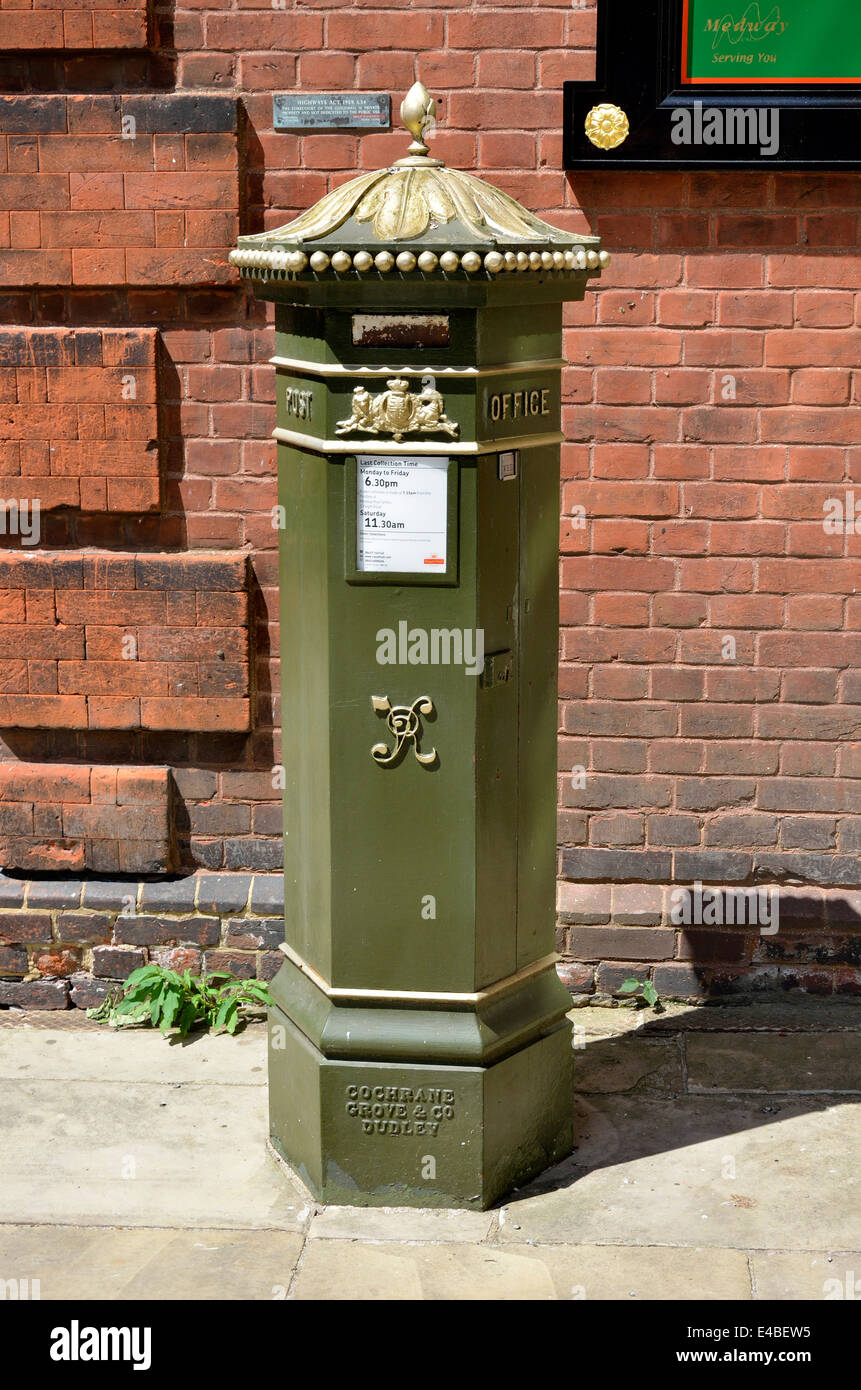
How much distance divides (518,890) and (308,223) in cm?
184

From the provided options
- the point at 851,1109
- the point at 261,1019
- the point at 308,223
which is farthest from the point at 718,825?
the point at 308,223

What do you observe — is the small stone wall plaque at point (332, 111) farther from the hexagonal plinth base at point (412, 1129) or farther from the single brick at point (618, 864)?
the hexagonal plinth base at point (412, 1129)

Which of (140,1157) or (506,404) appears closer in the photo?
(506,404)

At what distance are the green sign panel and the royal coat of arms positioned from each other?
6.24 feet

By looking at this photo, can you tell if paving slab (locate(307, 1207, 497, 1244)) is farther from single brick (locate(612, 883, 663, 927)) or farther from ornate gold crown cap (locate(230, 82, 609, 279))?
ornate gold crown cap (locate(230, 82, 609, 279))

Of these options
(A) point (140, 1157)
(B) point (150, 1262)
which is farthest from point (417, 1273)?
(A) point (140, 1157)

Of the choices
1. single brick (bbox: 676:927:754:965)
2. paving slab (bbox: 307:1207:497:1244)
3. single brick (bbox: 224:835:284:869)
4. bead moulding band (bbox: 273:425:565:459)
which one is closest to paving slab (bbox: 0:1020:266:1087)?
single brick (bbox: 224:835:284:869)

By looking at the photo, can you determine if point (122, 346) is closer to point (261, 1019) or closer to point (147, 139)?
point (147, 139)

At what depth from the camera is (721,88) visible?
16.4 feet

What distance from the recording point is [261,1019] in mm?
5383

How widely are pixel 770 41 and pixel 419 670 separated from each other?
2510 mm

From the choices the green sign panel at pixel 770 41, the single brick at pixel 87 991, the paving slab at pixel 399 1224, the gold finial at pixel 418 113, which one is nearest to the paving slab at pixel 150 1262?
the paving slab at pixel 399 1224

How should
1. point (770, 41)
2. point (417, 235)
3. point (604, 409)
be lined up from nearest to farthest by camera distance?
point (417, 235) < point (770, 41) < point (604, 409)

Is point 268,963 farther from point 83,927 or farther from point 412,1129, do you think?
point 412,1129
